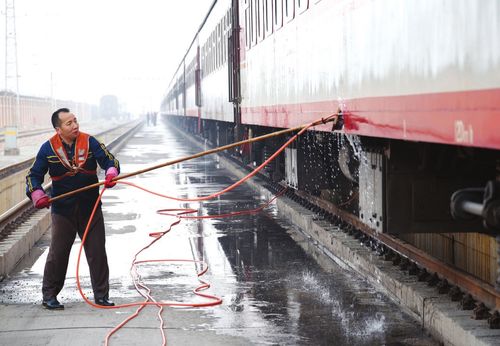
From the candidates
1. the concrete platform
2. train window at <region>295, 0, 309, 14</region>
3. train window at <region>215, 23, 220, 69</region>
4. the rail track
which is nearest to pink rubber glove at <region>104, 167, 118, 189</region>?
the concrete platform

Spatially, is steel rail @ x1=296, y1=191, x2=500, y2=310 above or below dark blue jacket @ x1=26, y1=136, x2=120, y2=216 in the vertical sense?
below

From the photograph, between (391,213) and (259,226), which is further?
(259,226)

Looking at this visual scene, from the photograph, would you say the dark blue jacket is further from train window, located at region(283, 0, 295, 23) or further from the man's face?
train window, located at region(283, 0, 295, 23)

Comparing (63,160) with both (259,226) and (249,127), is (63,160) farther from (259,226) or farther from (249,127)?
(249,127)

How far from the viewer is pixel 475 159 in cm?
622

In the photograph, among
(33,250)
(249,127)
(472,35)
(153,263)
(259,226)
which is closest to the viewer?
(472,35)

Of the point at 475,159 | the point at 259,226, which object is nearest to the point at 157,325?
the point at 475,159

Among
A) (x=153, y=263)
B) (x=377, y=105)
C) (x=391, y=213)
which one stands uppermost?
(x=377, y=105)

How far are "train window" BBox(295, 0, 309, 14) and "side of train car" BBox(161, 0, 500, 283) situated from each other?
0.07 feet

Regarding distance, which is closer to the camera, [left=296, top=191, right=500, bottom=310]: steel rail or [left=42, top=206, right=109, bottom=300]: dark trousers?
[left=296, top=191, right=500, bottom=310]: steel rail

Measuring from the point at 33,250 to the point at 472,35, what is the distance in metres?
7.77

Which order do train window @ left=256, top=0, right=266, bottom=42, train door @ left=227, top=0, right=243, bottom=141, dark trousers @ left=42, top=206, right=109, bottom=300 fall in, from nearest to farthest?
dark trousers @ left=42, top=206, right=109, bottom=300 → train window @ left=256, top=0, right=266, bottom=42 → train door @ left=227, top=0, right=243, bottom=141

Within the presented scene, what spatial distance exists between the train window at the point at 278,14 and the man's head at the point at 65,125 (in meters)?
4.24

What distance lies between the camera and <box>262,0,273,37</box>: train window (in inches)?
481
